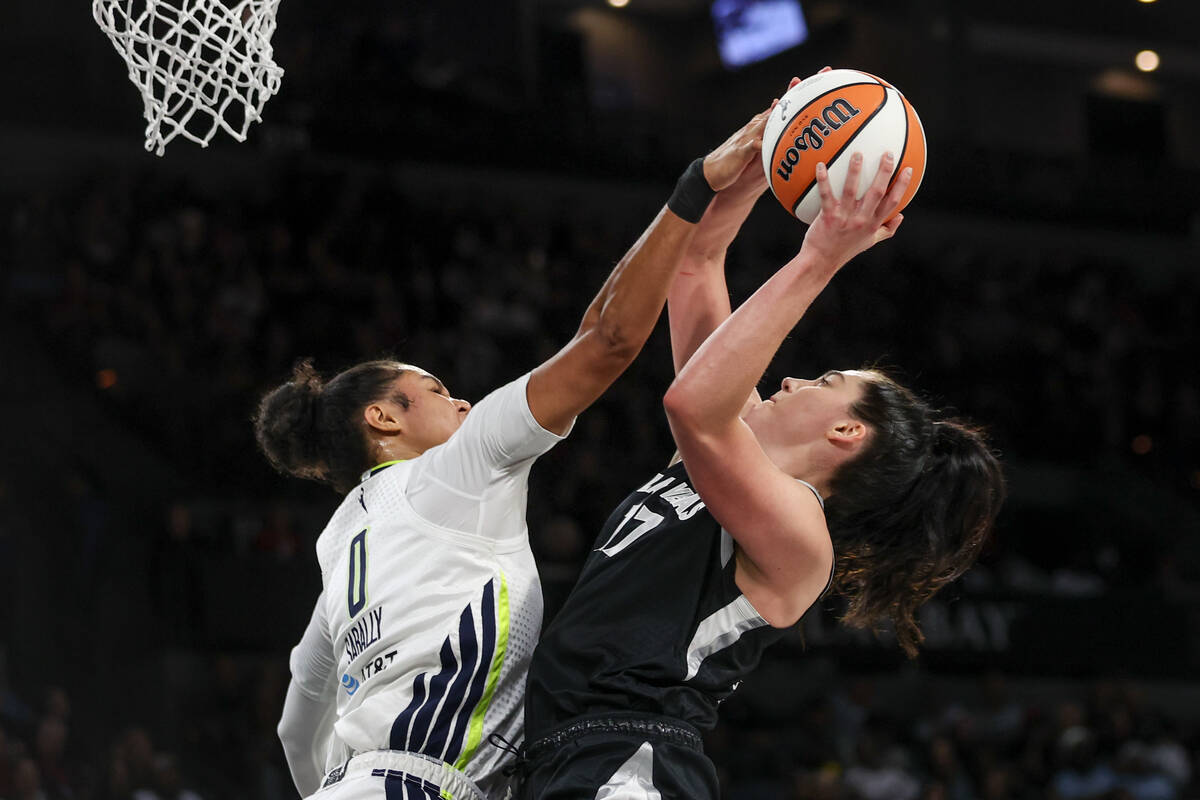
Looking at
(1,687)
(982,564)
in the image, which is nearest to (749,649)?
(1,687)

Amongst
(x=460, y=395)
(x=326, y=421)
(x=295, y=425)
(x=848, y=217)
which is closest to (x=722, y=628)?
(x=848, y=217)

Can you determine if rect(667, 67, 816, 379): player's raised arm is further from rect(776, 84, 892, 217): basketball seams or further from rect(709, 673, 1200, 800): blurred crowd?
rect(709, 673, 1200, 800): blurred crowd

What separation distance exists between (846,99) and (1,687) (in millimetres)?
7203

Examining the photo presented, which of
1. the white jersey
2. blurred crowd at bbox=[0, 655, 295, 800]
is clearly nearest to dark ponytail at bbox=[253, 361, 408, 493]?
the white jersey

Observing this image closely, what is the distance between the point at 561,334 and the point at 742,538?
408 inches

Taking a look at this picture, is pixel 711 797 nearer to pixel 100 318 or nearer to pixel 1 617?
pixel 1 617

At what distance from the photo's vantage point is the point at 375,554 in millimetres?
3467

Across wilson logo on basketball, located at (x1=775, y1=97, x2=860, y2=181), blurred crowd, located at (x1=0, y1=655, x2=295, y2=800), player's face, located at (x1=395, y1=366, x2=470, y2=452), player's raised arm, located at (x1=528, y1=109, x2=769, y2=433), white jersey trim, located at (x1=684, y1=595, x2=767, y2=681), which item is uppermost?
wilson logo on basketball, located at (x1=775, y1=97, x2=860, y2=181)

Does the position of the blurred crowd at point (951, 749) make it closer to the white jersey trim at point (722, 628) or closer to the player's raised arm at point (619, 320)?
the white jersey trim at point (722, 628)

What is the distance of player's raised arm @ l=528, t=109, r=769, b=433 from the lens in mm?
3191

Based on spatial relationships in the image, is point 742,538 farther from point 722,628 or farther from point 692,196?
point 692,196

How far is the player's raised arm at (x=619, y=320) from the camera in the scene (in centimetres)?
319

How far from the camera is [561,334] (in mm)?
13430

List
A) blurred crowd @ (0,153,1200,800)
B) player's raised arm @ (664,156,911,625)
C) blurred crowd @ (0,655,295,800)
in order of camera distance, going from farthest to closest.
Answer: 1. blurred crowd @ (0,153,1200,800)
2. blurred crowd @ (0,655,295,800)
3. player's raised arm @ (664,156,911,625)
